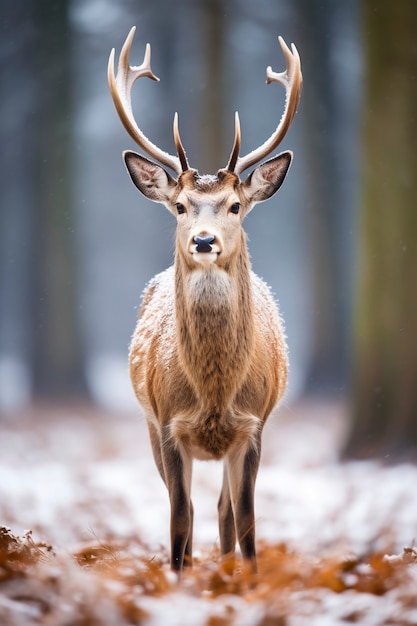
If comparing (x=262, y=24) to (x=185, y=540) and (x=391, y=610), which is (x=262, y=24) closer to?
(x=185, y=540)

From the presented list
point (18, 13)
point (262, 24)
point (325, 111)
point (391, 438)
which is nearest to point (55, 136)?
point (18, 13)

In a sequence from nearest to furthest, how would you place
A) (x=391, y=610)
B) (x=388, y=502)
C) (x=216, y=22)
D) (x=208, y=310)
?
(x=391, y=610) → (x=208, y=310) → (x=388, y=502) → (x=216, y=22)

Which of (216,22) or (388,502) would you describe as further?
(216,22)

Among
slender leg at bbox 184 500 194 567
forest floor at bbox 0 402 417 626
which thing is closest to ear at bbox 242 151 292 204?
slender leg at bbox 184 500 194 567

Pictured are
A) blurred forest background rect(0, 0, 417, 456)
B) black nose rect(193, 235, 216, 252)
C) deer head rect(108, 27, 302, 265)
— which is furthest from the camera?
blurred forest background rect(0, 0, 417, 456)

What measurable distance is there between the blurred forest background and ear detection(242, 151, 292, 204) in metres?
2.70

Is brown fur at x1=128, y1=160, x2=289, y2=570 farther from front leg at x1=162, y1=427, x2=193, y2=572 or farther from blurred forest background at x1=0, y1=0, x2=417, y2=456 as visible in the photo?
blurred forest background at x1=0, y1=0, x2=417, y2=456

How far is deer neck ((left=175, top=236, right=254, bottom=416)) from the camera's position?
177 inches

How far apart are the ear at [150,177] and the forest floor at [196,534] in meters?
1.78

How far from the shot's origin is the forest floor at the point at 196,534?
3.16 metres

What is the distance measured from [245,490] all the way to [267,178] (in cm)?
157

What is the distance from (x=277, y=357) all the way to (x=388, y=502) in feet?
4.93

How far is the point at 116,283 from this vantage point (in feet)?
107

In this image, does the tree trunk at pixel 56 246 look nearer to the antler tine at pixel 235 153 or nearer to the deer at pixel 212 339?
the deer at pixel 212 339
